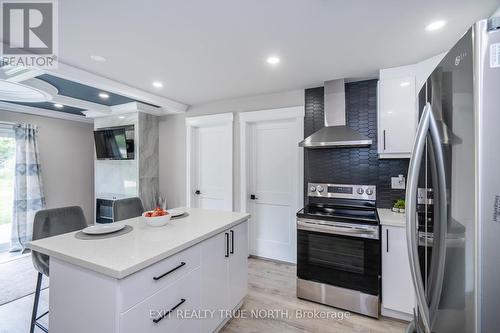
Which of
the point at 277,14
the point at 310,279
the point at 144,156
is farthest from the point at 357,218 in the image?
the point at 144,156

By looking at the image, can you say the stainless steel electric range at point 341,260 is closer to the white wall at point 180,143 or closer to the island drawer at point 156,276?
the island drawer at point 156,276

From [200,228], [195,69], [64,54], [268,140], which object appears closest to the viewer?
[200,228]

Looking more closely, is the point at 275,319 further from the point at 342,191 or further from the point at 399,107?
the point at 399,107

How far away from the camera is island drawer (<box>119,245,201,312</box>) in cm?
107

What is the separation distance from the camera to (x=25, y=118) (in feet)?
12.8

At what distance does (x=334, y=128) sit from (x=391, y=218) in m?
1.16

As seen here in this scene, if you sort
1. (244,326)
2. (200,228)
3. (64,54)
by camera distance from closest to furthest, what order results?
1. (200,228)
2. (244,326)
3. (64,54)

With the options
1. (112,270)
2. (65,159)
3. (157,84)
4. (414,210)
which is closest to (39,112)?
(65,159)

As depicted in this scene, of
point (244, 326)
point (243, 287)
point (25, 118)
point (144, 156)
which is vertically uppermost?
point (25, 118)

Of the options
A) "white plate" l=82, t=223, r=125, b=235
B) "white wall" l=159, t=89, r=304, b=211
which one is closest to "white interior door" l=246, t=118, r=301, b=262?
"white wall" l=159, t=89, r=304, b=211

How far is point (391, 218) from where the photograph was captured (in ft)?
6.88

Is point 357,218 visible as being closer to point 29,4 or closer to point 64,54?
point 29,4

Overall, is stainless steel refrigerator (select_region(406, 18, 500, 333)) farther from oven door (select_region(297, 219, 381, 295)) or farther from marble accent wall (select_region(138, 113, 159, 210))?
marble accent wall (select_region(138, 113, 159, 210))

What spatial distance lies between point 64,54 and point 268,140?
251 centimetres
